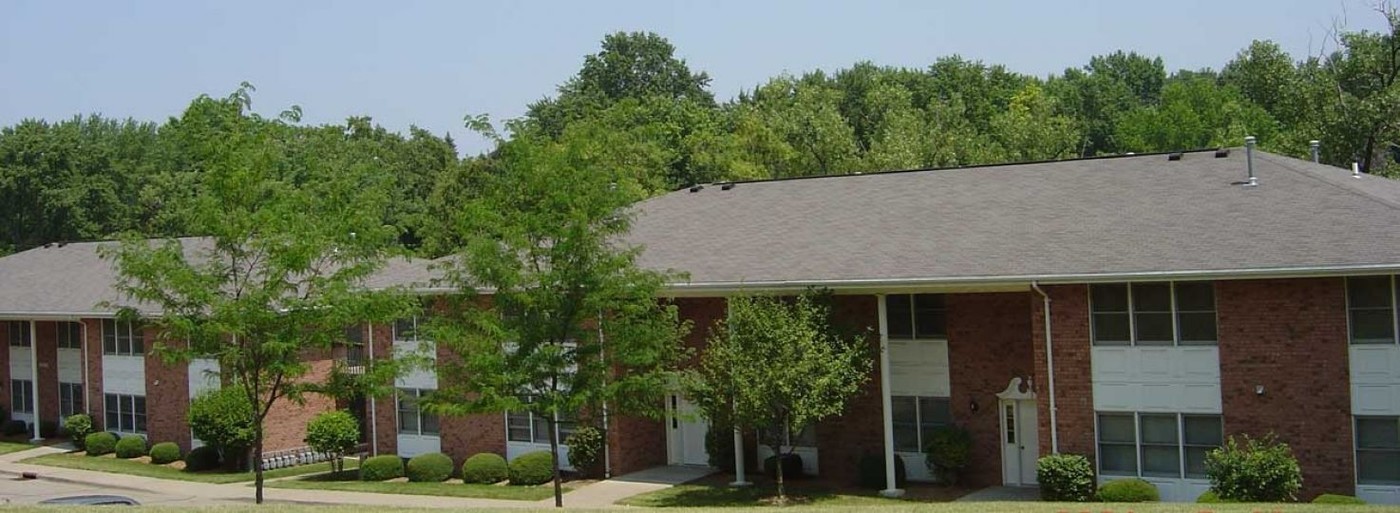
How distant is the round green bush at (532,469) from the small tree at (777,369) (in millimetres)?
5341

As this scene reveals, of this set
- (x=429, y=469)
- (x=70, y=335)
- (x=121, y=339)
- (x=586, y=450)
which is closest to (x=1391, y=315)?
(x=586, y=450)

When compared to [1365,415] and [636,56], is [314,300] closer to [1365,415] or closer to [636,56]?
[1365,415]

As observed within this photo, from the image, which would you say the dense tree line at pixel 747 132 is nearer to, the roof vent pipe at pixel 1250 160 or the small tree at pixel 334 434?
the small tree at pixel 334 434

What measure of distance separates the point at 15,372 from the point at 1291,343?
3794cm

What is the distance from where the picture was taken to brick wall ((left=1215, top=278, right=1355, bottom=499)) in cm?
2258

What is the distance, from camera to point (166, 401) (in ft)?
126

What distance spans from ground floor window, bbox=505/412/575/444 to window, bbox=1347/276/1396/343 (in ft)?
52.7

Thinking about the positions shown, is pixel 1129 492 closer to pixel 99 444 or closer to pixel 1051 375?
pixel 1051 375

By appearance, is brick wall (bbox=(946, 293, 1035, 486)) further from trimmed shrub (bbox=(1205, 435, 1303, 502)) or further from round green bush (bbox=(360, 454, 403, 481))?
round green bush (bbox=(360, 454, 403, 481))

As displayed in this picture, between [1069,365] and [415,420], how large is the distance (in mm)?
16113

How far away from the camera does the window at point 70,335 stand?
42219 mm

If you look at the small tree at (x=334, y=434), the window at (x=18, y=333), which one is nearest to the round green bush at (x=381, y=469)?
the small tree at (x=334, y=434)

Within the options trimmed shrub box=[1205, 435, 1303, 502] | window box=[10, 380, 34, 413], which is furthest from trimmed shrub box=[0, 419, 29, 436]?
trimmed shrub box=[1205, 435, 1303, 502]

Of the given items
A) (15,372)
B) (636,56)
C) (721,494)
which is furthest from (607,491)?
(636,56)
